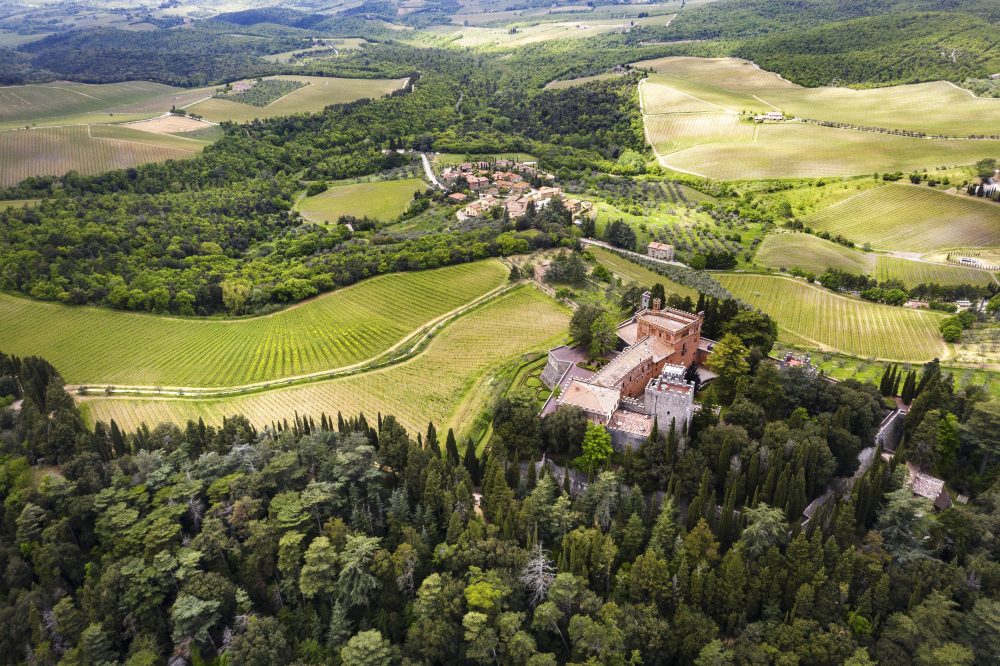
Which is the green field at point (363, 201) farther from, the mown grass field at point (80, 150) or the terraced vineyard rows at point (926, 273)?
the terraced vineyard rows at point (926, 273)

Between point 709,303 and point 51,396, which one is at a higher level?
point 709,303

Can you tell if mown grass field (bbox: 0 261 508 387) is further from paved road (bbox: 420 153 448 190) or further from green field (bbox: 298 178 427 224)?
paved road (bbox: 420 153 448 190)

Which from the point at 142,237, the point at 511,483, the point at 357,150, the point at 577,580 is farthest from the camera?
the point at 357,150

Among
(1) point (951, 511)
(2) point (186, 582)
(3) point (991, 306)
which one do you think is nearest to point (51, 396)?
(2) point (186, 582)

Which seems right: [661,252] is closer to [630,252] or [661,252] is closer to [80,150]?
[630,252]

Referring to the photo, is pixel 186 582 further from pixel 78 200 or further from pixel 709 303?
pixel 78 200

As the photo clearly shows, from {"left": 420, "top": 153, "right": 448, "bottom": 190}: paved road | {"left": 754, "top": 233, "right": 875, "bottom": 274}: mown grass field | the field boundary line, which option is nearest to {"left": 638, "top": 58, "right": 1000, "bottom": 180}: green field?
{"left": 754, "top": 233, "right": 875, "bottom": 274}: mown grass field
